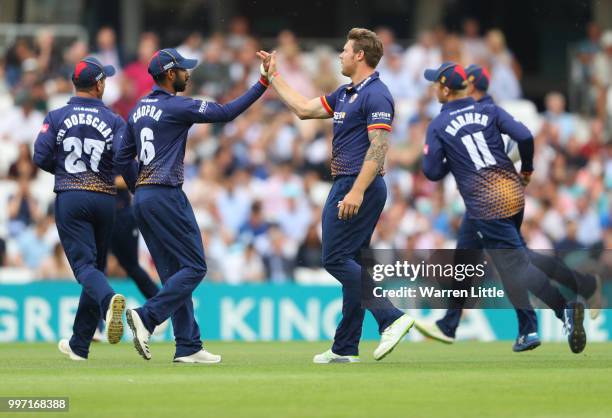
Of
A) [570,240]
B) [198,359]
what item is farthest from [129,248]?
[570,240]

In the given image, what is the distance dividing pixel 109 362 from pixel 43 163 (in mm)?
1658

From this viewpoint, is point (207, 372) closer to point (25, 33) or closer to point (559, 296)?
point (559, 296)

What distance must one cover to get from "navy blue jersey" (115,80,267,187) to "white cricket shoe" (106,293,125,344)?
907 mm

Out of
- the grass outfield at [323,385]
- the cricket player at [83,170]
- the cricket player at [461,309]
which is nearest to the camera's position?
the grass outfield at [323,385]

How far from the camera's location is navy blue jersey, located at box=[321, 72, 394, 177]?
10.4 m

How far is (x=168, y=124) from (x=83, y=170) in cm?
113

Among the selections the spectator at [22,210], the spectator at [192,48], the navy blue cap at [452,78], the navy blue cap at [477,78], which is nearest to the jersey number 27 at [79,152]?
the navy blue cap at [452,78]

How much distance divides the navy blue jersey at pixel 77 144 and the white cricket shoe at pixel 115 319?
1.19m

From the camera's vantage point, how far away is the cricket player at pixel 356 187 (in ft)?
33.8

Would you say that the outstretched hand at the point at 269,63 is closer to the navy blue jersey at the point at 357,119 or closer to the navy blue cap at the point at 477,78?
the navy blue jersey at the point at 357,119

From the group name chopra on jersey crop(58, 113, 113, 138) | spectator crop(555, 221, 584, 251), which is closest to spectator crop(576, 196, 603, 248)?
spectator crop(555, 221, 584, 251)

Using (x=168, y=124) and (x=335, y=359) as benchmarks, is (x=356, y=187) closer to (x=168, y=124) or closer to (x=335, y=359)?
(x=335, y=359)

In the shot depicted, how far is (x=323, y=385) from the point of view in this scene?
8.93 m

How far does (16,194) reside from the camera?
63.0ft
